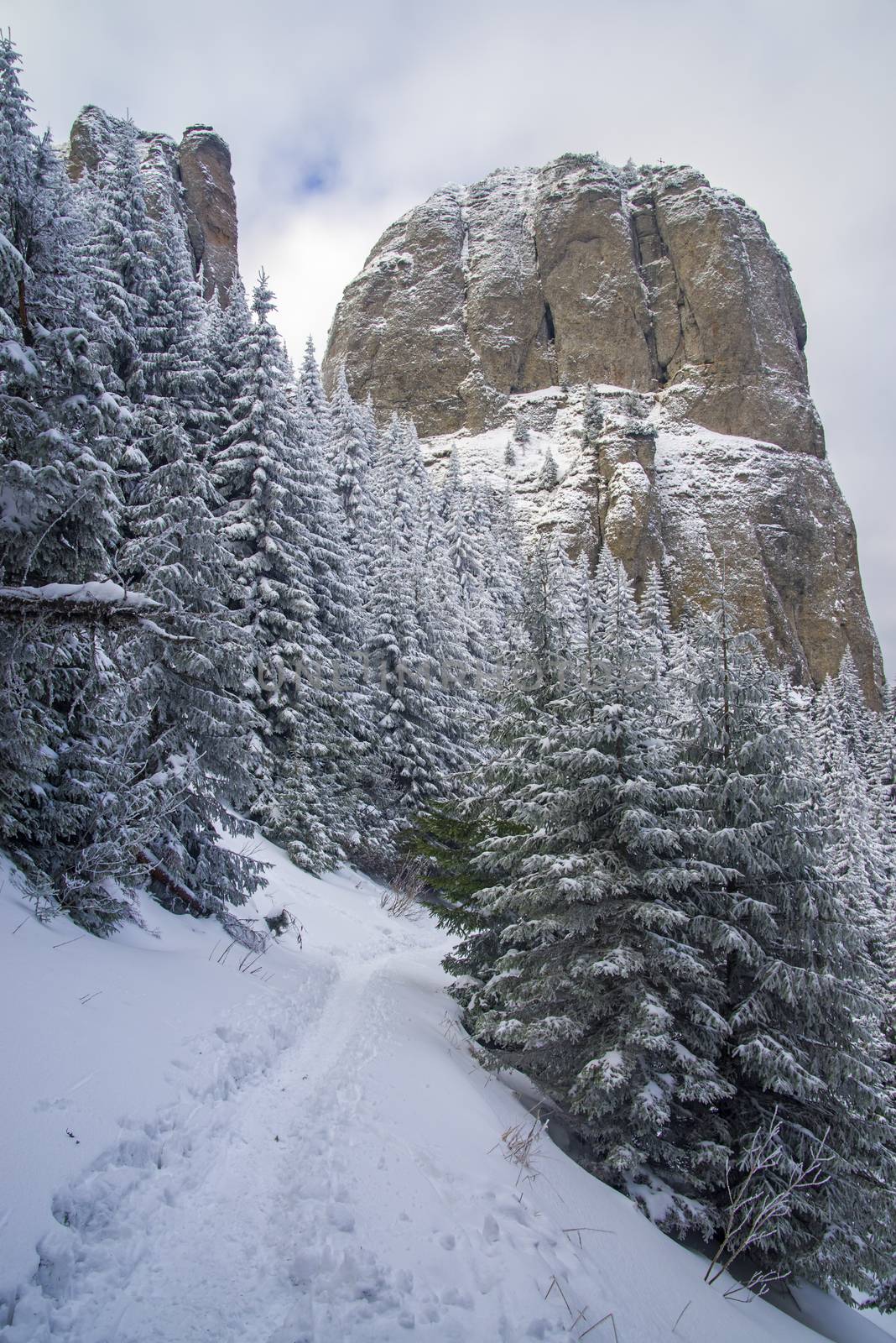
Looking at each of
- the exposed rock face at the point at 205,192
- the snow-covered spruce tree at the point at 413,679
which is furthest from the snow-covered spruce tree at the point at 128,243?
the exposed rock face at the point at 205,192

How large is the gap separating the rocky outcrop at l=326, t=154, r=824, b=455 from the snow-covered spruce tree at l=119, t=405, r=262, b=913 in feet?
250

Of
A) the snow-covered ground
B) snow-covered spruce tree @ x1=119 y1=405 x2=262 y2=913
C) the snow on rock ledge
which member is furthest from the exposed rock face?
the snow-covered ground

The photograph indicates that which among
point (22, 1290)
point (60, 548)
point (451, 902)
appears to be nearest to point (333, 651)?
point (451, 902)

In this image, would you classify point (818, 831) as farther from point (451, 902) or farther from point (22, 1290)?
point (22, 1290)

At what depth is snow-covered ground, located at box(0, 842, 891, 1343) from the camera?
10.5 ft

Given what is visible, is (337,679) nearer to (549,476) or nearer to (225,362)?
(225,362)

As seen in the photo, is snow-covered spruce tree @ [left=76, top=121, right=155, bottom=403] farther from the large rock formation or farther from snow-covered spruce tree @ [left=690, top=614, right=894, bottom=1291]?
the large rock formation

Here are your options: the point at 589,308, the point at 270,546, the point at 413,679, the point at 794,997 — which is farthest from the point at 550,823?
the point at 589,308

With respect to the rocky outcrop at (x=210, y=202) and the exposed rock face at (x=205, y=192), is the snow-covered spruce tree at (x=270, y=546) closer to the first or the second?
the exposed rock face at (x=205, y=192)

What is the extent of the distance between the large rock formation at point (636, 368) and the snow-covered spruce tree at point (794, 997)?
167ft

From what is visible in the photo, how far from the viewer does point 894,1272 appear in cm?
790

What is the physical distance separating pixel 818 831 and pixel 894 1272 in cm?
523

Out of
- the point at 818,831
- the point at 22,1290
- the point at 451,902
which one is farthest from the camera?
the point at 451,902

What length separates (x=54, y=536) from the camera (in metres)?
7.82
